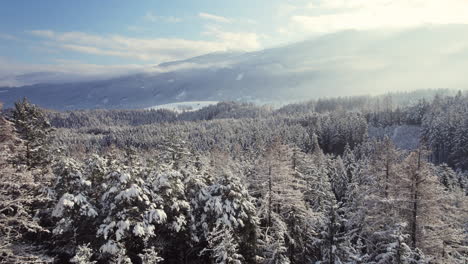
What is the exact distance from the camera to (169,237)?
70.6 feet

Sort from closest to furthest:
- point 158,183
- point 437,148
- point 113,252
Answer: point 113,252 → point 158,183 → point 437,148

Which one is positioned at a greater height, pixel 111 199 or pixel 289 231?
pixel 111 199

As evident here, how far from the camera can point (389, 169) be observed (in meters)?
23.4

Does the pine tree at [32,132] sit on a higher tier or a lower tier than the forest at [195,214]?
higher

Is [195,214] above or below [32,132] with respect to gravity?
below

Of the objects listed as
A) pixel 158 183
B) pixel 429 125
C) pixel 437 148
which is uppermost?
pixel 158 183

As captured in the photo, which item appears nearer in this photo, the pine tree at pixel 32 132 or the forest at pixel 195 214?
the forest at pixel 195 214

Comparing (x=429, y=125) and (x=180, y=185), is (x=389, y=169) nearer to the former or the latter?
(x=180, y=185)

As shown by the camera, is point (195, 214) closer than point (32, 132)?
Yes

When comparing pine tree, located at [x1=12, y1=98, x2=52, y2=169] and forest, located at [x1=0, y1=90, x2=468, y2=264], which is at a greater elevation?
pine tree, located at [x1=12, y1=98, x2=52, y2=169]

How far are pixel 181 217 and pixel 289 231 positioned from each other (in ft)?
32.2

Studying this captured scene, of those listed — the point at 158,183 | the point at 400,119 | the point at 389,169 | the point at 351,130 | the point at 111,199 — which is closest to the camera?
the point at 111,199

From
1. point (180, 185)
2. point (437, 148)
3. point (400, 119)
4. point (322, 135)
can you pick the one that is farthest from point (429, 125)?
point (180, 185)

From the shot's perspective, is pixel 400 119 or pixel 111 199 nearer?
pixel 111 199
